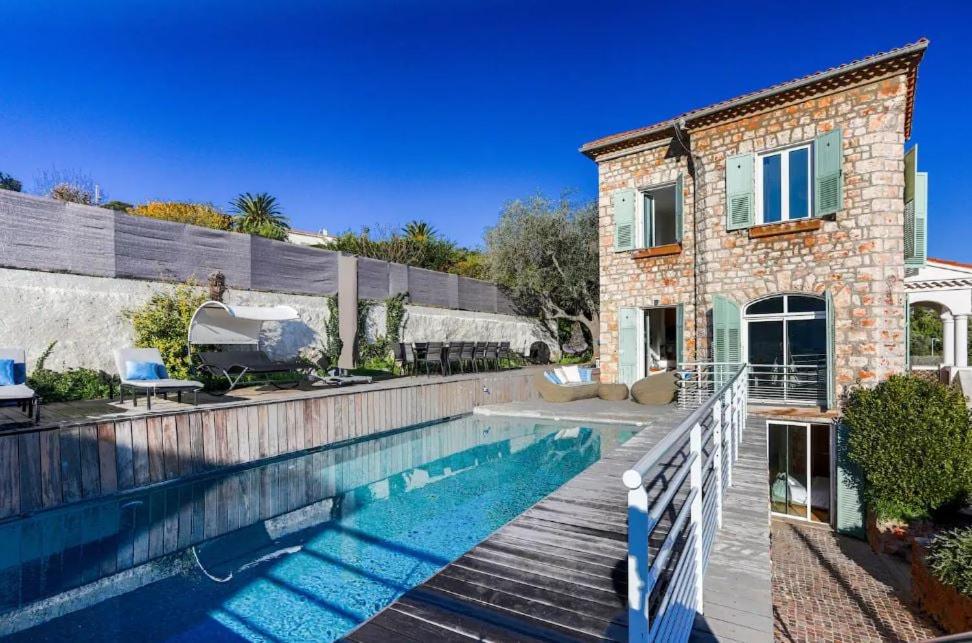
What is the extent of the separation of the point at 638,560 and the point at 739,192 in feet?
32.5

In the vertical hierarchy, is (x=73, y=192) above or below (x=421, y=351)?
above

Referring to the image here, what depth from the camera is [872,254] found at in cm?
857

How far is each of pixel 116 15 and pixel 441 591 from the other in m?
13.5

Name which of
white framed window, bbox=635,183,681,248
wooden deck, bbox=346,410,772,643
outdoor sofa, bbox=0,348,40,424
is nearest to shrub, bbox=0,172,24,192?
outdoor sofa, bbox=0,348,40,424

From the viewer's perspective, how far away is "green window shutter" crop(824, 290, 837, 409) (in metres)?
8.83

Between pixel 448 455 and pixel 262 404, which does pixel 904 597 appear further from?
pixel 262 404

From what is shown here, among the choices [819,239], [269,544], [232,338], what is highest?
[819,239]

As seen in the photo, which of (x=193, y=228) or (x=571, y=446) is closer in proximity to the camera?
(x=571, y=446)

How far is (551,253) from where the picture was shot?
16672 millimetres

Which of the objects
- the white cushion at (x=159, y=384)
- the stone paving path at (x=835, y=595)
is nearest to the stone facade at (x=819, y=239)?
the stone paving path at (x=835, y=595)

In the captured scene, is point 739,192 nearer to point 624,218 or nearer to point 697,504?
point 624,218

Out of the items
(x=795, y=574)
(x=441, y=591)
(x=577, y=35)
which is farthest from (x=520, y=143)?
(x=441, y=591)

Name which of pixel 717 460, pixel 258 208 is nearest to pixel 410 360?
pixel 717 460

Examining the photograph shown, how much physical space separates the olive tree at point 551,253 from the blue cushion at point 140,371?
11.6m
